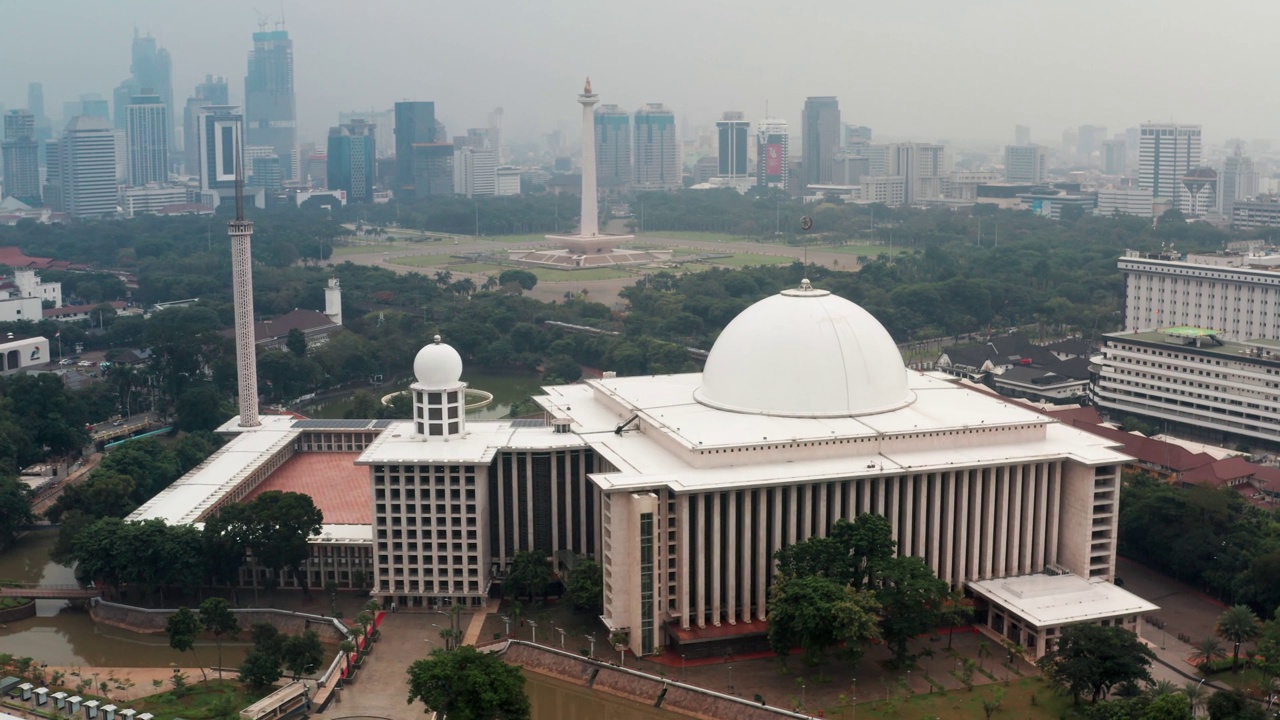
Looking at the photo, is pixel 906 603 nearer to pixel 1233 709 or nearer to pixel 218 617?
pixel 1233 709

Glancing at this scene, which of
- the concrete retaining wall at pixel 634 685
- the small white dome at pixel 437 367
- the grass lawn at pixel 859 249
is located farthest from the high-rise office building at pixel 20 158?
the concrete retaining wall at pixel 634 685

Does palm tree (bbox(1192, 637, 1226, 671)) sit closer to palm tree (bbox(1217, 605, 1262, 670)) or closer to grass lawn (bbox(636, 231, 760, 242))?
palm tree (bbox(1217, 605, 1262, 670))

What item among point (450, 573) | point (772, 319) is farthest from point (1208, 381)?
point (450, 573)

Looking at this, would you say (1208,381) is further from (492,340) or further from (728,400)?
(492,340)

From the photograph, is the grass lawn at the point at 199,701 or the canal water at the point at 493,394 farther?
the canal water at the point at 493,394

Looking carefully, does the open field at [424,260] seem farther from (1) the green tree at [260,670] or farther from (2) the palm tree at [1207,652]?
(2) the palm tree at [1207,652]
